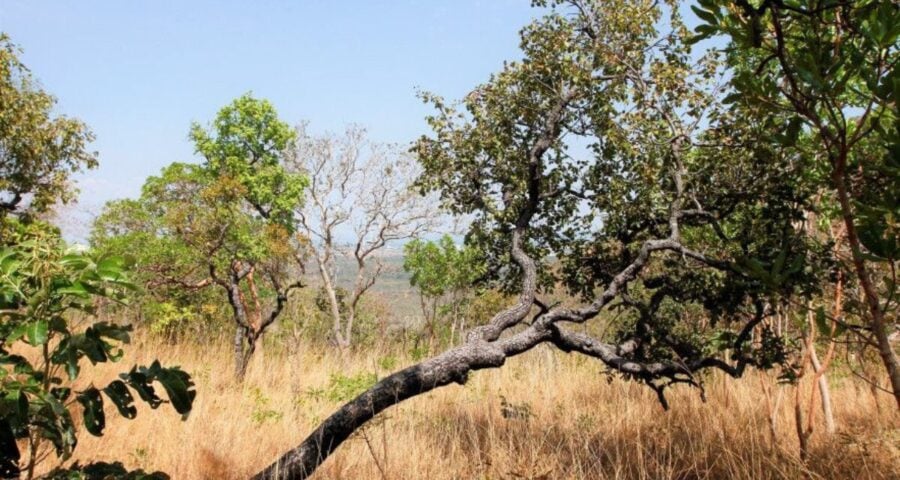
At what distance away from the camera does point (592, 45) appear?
441 centimetres

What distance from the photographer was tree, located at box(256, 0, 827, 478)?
12.9 feet

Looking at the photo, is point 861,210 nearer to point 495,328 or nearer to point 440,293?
point 495,328

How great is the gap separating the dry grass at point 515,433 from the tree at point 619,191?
2.00 feet

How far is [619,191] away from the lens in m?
4.30

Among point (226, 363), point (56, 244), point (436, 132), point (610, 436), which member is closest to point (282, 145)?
point (226, 363)

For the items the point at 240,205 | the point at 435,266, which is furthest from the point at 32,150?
the point at 435,266

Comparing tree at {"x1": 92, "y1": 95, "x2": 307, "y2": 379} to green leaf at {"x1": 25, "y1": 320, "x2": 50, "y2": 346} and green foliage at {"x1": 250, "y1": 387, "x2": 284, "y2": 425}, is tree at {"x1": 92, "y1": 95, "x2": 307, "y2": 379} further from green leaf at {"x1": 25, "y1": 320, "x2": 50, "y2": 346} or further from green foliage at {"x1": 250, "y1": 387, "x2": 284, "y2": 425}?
green leaf at {"x1": 25, "y1": 320, "x2": 50, "y2": 346}

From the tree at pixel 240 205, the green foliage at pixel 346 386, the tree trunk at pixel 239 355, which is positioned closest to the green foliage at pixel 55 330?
the green foliage at pixel 346 386

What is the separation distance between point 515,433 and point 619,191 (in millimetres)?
2250

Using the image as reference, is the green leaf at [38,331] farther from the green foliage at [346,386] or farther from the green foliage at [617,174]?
the green foliage at [346,386]

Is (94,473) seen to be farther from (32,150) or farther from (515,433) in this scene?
(32,150)

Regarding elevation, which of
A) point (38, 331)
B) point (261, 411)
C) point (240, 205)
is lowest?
point (261, 411)

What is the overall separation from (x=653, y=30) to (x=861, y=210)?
309 cm

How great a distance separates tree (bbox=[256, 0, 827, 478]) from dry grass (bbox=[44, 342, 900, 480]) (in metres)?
0.61
